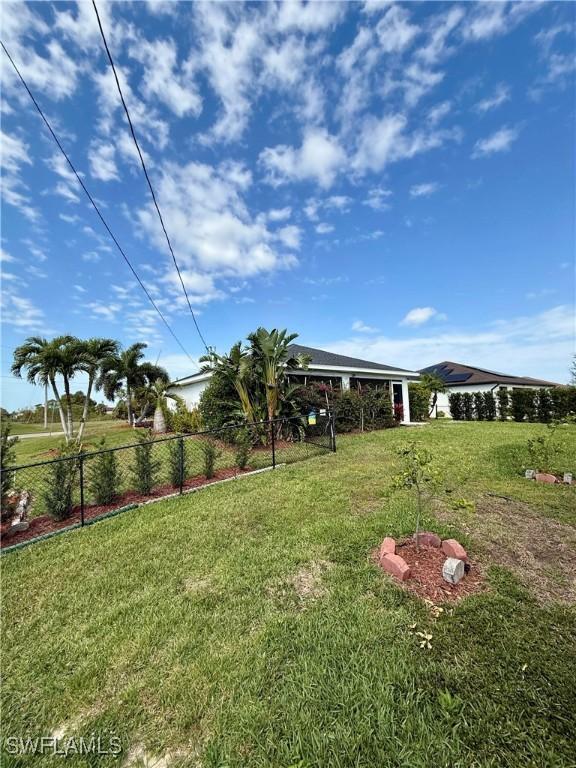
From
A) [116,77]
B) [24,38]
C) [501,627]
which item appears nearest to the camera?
[501,627]

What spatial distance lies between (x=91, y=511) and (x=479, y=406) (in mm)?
18962

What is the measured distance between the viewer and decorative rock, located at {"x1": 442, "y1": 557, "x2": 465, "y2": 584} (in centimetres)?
265

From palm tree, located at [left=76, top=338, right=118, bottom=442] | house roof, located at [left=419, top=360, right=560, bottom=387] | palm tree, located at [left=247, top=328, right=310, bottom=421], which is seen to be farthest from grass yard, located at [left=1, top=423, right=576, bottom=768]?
house roof, located at [left=419, top=360, right=560, bottom=387]

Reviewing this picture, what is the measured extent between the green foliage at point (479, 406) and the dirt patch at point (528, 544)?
1507cm

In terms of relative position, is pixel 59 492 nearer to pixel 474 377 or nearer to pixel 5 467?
pixel 5 467

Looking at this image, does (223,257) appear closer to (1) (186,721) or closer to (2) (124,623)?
(2) (124,623)

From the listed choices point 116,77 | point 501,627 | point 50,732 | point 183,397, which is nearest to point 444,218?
point 116,77

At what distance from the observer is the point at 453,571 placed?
265cm

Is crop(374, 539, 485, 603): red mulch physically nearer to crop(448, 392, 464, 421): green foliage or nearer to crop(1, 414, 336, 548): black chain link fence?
crop(1, 414, 336, 548): black chain link fence

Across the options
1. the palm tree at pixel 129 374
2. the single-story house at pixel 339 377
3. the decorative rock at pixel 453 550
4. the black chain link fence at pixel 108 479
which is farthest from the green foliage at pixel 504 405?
the palm tree at pixel 129 374

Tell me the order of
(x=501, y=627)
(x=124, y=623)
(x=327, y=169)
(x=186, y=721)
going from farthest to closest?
(x=327, y=169) → (x=124, y=623) → (x=501, y=627) → (x=186, y=721)

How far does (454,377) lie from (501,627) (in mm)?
25419

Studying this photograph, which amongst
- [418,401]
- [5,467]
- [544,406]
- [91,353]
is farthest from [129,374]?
[544,406]

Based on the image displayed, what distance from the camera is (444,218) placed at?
10320mm
